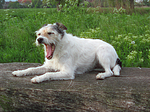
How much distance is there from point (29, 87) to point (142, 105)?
2.01 m

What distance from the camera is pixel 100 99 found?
3010mm

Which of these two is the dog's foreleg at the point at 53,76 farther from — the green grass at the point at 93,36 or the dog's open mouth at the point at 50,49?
the green grass at the point at 93,36

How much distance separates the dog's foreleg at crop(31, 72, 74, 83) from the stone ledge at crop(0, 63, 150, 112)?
0.08m

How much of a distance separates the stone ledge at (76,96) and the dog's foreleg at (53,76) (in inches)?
3.2

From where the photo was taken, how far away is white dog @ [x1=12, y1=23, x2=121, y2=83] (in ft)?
11.0

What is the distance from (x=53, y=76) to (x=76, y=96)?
2.07 ft

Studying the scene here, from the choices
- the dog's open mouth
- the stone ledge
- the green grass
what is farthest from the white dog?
the green grass

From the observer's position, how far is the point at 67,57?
11.9ft

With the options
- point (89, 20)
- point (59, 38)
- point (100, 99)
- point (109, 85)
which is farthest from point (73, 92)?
point (89, 20)

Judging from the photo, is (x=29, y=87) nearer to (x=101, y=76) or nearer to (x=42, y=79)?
(x=42, y=79)

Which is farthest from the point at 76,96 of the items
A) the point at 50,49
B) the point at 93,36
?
the point at 93,36

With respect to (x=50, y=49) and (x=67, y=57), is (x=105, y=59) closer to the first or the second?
(x=67, y=57)

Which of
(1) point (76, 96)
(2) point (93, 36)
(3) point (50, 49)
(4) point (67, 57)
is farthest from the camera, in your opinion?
(2) point (93, 36)

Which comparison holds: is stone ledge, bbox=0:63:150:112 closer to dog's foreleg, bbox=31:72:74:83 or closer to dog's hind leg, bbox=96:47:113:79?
dog's foreleg, bbox=31:72:74:83
